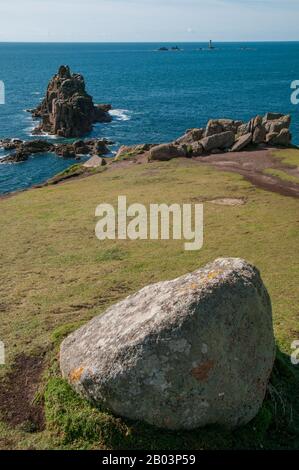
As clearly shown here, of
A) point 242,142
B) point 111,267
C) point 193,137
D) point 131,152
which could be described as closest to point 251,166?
point 242,142

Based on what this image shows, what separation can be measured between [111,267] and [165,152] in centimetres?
2892

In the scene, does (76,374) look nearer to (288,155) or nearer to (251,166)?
(251,166)

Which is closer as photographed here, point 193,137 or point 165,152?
point 165,152

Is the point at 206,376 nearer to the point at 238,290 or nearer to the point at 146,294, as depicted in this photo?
the point at 238,290

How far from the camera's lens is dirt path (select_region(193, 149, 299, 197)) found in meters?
41.6

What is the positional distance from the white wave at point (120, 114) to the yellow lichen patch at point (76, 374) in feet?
366

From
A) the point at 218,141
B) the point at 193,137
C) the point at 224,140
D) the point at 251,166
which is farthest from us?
the point at 193,137

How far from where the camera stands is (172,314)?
12.7 metres

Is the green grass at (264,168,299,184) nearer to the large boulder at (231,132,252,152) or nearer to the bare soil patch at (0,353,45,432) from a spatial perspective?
the large boulder at (231,132,252,152)

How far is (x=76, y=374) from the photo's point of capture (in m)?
13.6

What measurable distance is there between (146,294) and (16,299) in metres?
10.1

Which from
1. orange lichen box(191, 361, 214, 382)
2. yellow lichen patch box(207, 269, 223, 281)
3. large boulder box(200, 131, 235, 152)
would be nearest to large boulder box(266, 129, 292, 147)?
large boulder box(200, 131, 235, 152)

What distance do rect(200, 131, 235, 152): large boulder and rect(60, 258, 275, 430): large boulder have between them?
143 feet

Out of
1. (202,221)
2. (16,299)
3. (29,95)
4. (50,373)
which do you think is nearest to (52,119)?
(29,95)
